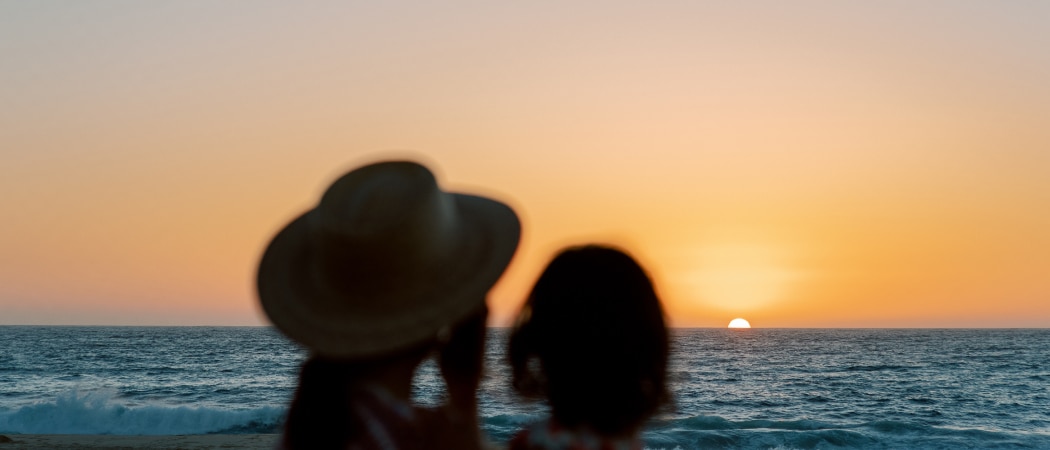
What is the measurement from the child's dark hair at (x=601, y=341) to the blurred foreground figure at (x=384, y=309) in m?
0.14

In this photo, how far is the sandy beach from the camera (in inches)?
515

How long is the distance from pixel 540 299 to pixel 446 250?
0.22 meters

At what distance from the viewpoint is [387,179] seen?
1.55 metres

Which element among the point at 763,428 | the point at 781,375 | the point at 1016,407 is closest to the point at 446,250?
the point at 763,428

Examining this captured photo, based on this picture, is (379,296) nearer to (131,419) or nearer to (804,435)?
(804,435)

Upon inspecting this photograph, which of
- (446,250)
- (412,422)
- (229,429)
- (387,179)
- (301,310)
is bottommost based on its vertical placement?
(229,429)

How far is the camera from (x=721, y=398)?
28.0 m

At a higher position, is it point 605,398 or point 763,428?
point 605,398

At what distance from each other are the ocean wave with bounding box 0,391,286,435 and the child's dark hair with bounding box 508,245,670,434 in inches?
771

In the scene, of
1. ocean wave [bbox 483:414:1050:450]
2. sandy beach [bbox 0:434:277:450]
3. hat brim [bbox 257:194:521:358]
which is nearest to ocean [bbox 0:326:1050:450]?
ocean wave [bbox 483:414:1050:450]

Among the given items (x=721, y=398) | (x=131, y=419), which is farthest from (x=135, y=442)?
(x=721, y=398)

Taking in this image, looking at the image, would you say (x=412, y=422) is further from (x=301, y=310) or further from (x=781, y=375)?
(x=781, y=375)

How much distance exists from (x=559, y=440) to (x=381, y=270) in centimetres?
42

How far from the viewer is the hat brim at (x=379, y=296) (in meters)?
1.36
